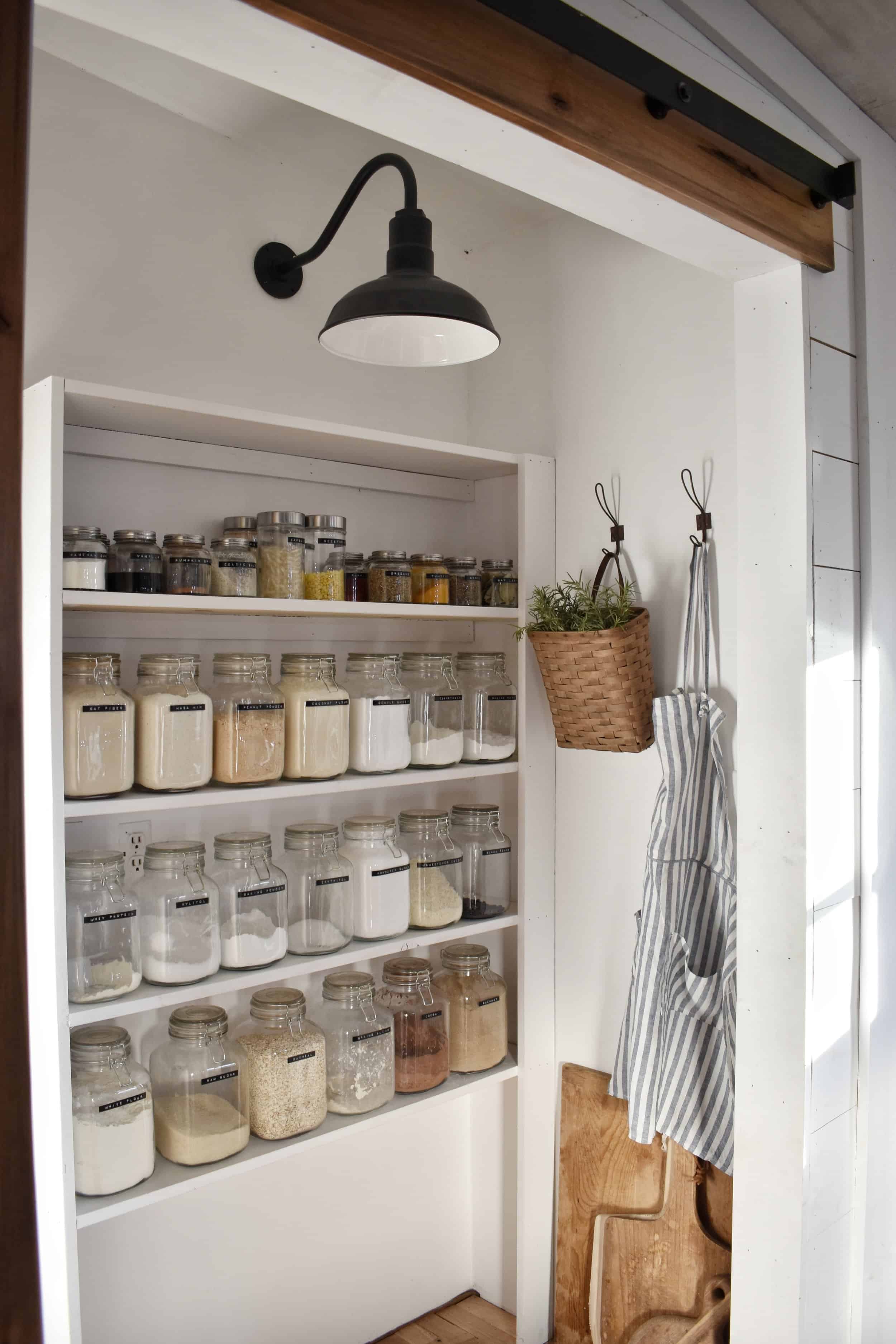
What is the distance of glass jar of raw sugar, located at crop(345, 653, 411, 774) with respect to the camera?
1.83 metres

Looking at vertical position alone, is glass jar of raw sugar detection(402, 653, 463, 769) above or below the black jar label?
above

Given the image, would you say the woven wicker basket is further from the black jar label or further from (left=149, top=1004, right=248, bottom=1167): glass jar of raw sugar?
the black jar label

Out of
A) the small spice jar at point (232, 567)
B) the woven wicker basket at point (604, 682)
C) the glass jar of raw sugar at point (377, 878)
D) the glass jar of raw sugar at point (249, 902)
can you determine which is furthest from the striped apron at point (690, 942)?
the small spice jar at point (232, 567)

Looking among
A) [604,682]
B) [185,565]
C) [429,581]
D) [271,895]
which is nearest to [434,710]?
[429,581]

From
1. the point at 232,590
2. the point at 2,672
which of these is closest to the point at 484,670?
the point at 232,590

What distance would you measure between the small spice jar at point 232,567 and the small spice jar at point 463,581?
482 mm

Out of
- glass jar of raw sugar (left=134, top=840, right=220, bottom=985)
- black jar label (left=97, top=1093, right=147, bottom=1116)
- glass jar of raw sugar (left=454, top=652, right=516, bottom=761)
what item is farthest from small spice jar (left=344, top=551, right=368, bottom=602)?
black jar label (left=97, top=1093, right=147, bottom=1116)

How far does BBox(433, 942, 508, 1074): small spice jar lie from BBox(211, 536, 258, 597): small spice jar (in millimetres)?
931

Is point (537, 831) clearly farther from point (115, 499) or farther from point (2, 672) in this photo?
point (2, 672)

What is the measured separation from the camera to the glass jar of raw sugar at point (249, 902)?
1665 millimetres

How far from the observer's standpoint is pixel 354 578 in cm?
185

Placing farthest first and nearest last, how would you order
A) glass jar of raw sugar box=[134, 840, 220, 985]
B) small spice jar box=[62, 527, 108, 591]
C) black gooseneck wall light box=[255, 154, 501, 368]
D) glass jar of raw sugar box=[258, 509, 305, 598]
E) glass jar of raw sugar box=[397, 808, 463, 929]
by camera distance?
glass jar of raw sugar box=[397, 808, 463, 929], glass jar of raw sugar box=[258, 509, 305, 598], glass jar of raw sugar box=[134, 840, 220, 985], small spice jar box=[62, 527, 108, 591], black gooseneck wall light box=[255, 154, 501, 368]

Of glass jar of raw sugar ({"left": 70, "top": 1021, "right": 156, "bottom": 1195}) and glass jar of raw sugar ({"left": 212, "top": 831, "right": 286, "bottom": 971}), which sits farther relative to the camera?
glass jar of raw sugar ({"left": 212, "top": 831, "right": 286, "bottom": 971})

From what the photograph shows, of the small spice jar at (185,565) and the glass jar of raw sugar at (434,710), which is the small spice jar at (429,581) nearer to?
the glass jar of raw sugar at (434,710)
